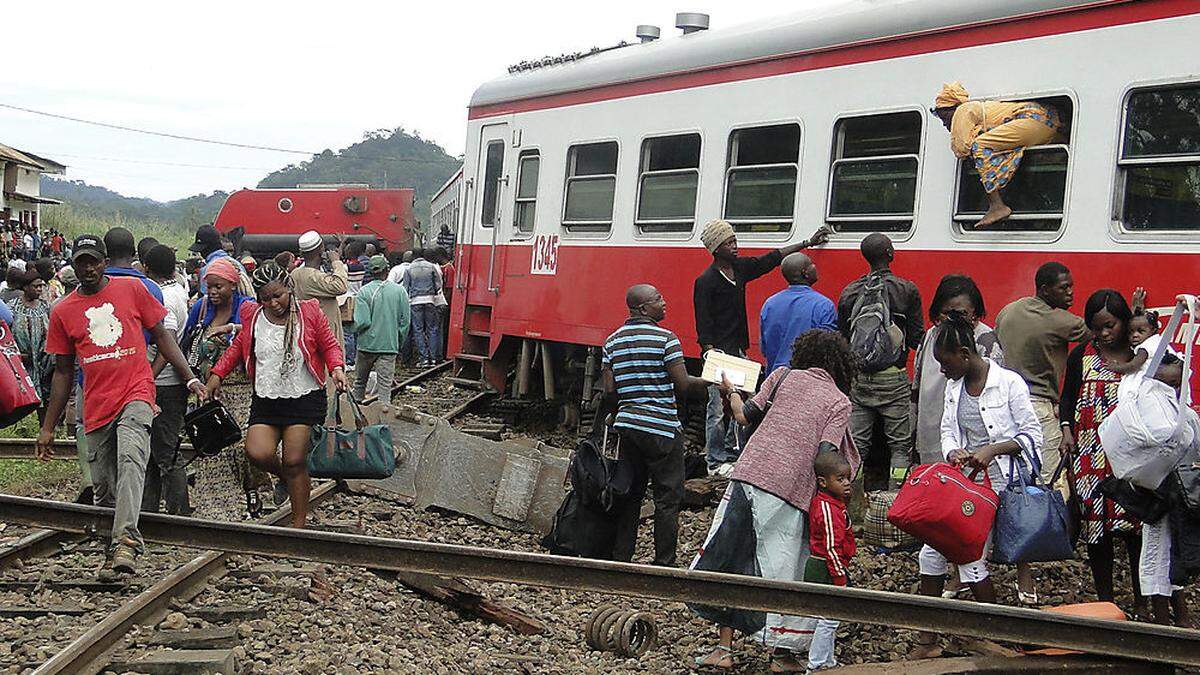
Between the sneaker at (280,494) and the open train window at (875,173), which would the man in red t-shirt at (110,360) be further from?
the open train window at (875,173)

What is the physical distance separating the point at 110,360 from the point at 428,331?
38.0 ft

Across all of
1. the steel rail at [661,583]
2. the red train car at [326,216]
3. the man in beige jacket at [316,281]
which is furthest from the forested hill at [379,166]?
the steel rail at [661,583]

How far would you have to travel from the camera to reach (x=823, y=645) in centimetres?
574

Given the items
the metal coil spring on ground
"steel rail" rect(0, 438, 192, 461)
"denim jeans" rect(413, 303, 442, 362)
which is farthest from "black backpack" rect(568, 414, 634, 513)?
"denim jeans" rect(413, 303, 442, 362)

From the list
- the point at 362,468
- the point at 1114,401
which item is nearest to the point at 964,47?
the point at 1114,401

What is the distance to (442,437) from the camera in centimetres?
971

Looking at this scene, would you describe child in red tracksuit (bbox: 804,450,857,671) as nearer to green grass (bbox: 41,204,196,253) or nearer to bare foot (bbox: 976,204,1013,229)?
bare foot (bbox: 976,204,1013,229)

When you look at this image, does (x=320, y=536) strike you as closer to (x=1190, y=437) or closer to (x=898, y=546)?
(x=898, y=546)

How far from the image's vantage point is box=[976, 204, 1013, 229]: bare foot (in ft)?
25.7

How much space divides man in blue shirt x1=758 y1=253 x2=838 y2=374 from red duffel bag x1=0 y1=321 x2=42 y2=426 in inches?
162

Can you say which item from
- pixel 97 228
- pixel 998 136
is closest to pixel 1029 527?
pixel 998 136

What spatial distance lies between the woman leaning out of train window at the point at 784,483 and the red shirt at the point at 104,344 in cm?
303

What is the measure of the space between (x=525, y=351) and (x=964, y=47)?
601cm

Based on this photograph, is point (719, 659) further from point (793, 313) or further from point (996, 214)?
point (996, 214)
